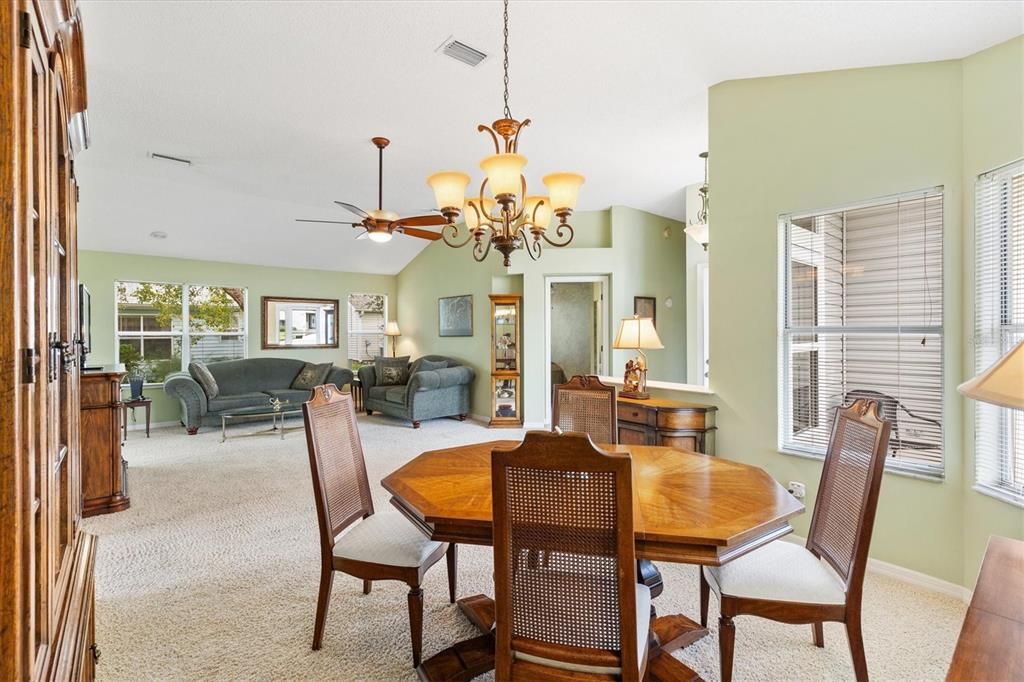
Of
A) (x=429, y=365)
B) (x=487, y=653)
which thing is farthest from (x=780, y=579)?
(x=429, y=365)

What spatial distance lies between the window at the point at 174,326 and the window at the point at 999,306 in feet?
27.4

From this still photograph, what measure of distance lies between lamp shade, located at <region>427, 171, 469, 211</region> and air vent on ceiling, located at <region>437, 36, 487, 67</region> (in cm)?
80

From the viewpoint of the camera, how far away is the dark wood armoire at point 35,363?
2.20 feet

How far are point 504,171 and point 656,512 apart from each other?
1.58 meters

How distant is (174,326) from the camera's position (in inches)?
281

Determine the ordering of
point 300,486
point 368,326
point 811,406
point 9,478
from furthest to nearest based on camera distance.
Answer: point 368,326, point 300,486, point 811,406, point 9,478

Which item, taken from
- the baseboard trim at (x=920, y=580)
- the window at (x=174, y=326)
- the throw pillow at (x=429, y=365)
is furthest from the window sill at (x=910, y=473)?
the window at (x=174, y=326)

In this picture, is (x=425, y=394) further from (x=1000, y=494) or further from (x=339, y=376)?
(x=1000, y=494)

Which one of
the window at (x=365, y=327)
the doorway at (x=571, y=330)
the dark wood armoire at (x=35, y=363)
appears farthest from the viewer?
the window at (x=365, y=327)

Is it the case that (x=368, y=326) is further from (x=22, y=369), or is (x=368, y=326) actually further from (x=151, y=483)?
(x=22, y=369)

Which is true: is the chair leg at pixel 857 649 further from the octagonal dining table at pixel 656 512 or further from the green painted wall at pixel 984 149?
the green painted wall at pixel 984 149

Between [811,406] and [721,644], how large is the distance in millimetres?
1781

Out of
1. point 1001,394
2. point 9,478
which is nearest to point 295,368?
point 9,478

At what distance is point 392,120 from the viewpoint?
3693 millimetres
